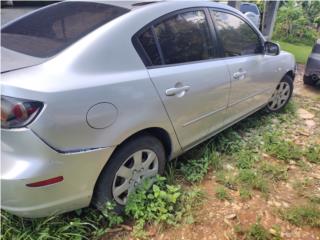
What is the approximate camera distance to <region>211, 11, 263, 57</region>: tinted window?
10.1 feet

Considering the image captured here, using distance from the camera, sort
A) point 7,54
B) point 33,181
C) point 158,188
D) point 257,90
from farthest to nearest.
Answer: point 257,90, point 158,188, point 7,54, point 33,181

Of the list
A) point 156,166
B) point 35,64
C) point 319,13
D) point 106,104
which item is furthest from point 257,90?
point 319,13

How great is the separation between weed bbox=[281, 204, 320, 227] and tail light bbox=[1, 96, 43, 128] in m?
2.06

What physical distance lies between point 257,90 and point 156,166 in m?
1.72

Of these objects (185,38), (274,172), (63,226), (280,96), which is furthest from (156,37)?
(280,96)

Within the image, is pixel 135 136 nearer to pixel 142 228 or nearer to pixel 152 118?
pixel 152 118

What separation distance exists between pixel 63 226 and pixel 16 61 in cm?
116

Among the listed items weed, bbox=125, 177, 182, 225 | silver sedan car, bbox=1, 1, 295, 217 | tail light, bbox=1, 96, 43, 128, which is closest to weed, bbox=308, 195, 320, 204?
silver sedan car, bbox=1, 1, 295, 217

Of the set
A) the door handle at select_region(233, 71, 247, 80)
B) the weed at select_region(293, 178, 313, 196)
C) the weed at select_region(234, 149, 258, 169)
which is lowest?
the weed at select_region(293, 178, 313, 196)

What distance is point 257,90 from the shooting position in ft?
12.0

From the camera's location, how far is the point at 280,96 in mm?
4395

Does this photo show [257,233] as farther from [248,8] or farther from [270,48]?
[248,8]

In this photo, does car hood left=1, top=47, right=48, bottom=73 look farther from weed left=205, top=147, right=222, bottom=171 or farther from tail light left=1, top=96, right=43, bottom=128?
weed left=205, top=147, right=222, bottom=171

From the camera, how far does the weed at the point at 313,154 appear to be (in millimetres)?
3402
